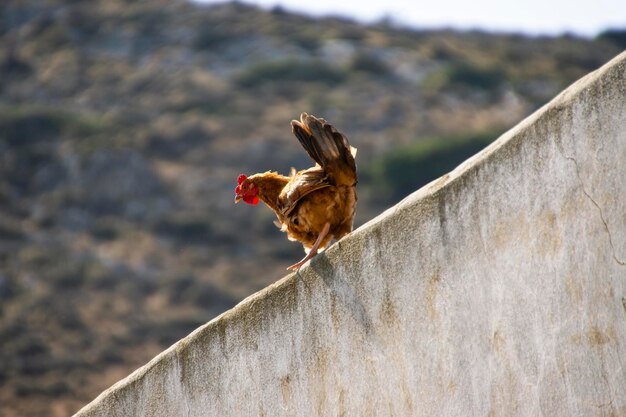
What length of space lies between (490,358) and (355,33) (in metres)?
32.2

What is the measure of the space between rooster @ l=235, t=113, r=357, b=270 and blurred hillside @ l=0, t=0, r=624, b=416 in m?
12.8

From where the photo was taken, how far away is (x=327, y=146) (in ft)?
17.3

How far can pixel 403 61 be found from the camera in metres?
32.9

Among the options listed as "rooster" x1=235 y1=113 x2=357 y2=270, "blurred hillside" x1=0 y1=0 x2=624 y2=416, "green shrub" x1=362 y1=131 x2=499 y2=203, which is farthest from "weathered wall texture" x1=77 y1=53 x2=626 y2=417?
"green shrub" x1=362 y1=131 x2=499 y2=203

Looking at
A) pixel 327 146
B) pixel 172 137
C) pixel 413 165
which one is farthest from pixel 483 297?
pixel 172 137

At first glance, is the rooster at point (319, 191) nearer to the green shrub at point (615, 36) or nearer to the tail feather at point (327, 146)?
the tail feather at point (327, 146)

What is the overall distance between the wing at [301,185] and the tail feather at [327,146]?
0.07m

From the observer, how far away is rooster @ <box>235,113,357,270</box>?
5.25 meters

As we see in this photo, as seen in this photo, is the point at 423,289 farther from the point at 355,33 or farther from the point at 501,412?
the point at 355,33

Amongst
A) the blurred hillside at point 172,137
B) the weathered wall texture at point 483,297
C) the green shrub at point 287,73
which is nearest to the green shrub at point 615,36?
the blurred hillside at point 172,137

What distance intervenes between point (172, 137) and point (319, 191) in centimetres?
2255

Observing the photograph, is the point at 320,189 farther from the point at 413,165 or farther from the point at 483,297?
the point at 413,165

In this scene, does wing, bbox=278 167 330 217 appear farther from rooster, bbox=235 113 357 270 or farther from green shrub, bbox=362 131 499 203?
green shrub, bbox=362 131 499 203

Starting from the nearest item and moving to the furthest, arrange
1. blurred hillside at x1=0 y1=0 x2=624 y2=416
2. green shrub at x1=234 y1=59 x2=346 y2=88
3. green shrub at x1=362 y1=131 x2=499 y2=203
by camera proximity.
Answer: blurred hillside at x1=0 y1=0 x2=624 y2=416 → green shrub at x1=362 y1=131 x2=499 y2=203 → green shrub at x1=234 y1=59 x2=346 y2=88
